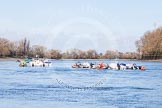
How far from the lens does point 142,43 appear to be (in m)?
162

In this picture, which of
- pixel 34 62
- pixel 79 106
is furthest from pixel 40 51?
pixel 79 106

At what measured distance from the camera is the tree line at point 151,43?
15812 cm

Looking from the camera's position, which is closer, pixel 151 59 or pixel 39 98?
pixel 39 98

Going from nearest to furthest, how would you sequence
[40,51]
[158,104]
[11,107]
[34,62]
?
[11,107], [158,104], [34,62], [40,51]

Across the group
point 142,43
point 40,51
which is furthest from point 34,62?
point 142,43

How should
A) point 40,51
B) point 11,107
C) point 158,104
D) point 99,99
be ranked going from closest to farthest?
point 11,107, point 158,104, point 99,99, point 40,51

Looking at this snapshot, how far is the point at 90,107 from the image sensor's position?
96.3ft

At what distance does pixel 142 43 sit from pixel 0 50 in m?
50.3

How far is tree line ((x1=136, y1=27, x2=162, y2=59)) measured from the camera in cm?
15812

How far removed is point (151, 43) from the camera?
158250 millimetres

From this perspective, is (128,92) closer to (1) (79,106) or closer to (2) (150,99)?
(2) (150,99)

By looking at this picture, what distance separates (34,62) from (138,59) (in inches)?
2642

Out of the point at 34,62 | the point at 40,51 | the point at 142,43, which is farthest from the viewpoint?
the point at 142,43

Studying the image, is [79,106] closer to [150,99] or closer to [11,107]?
[11,107]
